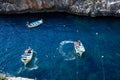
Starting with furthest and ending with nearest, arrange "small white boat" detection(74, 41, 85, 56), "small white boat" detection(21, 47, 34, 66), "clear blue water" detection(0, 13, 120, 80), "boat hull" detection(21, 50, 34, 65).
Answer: "small white boat" detection(74, 41, 85, 56) → "small white boat" detection(21, 47, 34, 66) → "boat hull" detection(21, 50, 34, 65) → "clear blue water" detection(0, 13, 120, 80)

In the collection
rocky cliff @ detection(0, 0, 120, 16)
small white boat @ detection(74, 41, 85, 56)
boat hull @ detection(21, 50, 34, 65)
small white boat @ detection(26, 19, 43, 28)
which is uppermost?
rocky cliff @ detection(0, 0, 120, 16)

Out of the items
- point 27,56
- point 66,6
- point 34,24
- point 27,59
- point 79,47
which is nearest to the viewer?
point 27,59

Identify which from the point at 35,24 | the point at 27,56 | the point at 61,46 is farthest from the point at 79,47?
the point at 35,24

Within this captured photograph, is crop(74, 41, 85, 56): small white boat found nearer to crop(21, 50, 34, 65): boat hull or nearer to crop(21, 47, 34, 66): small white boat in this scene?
crop(21, 47, 34, 66): small white boat

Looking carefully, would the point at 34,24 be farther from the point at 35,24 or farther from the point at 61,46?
the point at 61,46

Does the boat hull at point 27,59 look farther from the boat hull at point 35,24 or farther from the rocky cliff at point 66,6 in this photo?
the rocky cliff at point 66,6

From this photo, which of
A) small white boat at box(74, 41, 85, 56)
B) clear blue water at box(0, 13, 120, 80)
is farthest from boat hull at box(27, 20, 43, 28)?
small white boat at box(74, 41, 85, 56)
